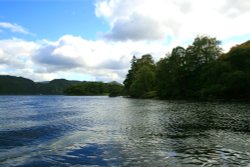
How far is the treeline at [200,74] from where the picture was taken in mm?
97562

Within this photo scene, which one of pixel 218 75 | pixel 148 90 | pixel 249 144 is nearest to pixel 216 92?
pixel 218 75

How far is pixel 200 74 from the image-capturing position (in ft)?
379

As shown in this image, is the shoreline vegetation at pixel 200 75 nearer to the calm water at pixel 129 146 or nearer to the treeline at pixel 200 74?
the treeline at pixel 200 74

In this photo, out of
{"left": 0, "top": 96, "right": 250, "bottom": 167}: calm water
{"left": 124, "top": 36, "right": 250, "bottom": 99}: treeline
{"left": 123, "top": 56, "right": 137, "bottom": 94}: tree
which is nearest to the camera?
→ {"left": 0, "top": 96, "right": 250, "bottom": 167}: calm water

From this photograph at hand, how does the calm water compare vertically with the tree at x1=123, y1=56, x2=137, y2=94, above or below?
below

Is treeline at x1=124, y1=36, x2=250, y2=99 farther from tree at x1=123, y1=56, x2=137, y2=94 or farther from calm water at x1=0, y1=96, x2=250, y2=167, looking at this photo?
calm water at x1=0, y1=96, x2=250, y2=167

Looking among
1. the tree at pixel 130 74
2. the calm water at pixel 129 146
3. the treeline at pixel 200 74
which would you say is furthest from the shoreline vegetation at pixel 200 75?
the calm water at pixel 129 146

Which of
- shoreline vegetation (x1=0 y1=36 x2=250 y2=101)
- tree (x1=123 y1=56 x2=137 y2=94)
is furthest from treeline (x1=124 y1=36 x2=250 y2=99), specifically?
tree (x1=123 y1=56 x2=137 y2=94)

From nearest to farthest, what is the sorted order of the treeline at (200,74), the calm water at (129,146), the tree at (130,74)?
the calm water at (129,146), the treeline at (200,74), the tree at (130,74)

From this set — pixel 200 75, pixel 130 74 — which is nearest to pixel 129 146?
pixel 200 75

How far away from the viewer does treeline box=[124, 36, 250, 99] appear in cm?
9756

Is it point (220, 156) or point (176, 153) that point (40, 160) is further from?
point (220, 156)

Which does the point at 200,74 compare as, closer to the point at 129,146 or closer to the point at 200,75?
the point at 200,75

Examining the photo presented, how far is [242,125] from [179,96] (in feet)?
280
